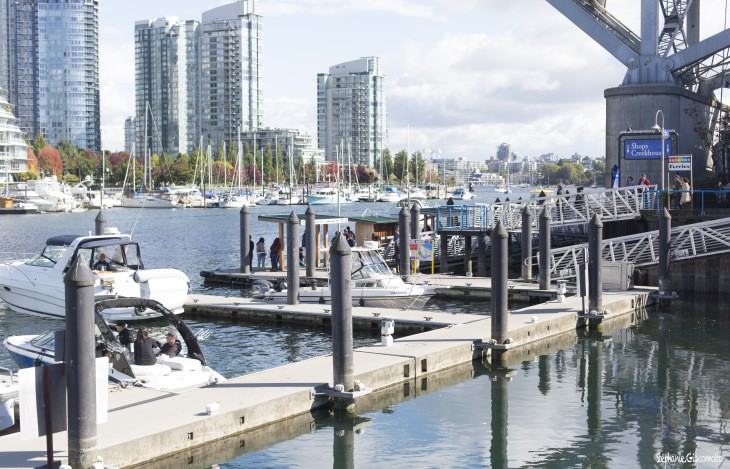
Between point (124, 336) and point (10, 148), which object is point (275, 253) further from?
point (10, 148)

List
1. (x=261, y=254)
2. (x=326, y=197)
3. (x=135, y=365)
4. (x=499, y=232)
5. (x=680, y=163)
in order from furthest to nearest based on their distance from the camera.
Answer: (x=326, y=197) → (x=261, y=254) → (x=680, y=163) → (x=499, y=232) → (x=135, y=365)

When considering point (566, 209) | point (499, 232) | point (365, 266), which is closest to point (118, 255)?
point (365, 266)

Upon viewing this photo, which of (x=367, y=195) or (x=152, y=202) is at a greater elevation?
(x=367, y=195)

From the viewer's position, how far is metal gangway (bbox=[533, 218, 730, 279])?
119ft

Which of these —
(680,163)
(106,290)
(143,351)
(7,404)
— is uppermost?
(680,163)

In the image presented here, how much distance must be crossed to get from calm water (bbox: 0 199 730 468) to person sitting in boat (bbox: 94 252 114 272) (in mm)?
2611

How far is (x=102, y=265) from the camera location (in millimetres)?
30688

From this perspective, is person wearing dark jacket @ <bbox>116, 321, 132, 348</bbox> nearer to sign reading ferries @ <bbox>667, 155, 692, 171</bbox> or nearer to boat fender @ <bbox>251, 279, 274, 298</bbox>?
boat fender @ <bbox>251, 279, 274, 298</bbox>

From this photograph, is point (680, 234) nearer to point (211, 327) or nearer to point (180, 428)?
point (211, 327)

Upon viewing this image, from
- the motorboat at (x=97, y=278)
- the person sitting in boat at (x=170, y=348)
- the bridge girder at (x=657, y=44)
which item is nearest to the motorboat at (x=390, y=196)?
the bridge girder at (x=657, y=44)

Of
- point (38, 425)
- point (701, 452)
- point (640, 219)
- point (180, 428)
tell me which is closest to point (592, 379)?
point (701, 452)

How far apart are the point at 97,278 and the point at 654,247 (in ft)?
71.5

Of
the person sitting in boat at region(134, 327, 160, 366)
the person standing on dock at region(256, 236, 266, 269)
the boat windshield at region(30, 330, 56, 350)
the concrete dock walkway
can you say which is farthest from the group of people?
the person standing on dock at region(256, 236, 266, 269)

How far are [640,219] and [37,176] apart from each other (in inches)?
6163
